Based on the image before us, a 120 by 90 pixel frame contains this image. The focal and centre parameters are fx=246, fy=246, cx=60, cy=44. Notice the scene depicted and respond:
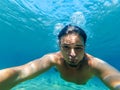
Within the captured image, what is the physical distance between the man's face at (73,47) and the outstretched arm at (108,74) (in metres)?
0.53

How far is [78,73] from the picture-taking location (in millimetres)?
6520

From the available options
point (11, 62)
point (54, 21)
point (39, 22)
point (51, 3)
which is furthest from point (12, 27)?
point (11, 62)

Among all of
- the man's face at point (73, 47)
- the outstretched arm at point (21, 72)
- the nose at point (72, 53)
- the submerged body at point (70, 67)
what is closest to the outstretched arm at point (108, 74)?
the submerged body at point (70, 67)

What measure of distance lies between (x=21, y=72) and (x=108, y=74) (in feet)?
5.37

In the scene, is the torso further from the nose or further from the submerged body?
the nose

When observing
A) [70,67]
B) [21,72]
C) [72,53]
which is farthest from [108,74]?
[70,67]

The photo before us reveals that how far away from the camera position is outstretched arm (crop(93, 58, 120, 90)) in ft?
12.6

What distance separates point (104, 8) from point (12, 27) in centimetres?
1538

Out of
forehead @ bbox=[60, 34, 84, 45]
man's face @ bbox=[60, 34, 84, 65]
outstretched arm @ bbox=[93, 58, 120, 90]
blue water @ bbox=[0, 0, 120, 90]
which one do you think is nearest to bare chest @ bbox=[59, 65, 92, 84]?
outstretched arm @ bbox=[93, 58, 120, 90]

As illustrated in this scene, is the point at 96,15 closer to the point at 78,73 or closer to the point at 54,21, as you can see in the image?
the point at 54,21

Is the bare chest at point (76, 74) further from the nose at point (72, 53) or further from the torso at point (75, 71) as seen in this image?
the nose at point (72, 53)

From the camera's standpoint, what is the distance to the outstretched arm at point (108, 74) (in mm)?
3848

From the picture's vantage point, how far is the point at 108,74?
4.69 meters

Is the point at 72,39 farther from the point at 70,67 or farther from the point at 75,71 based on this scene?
the point at 75,71
